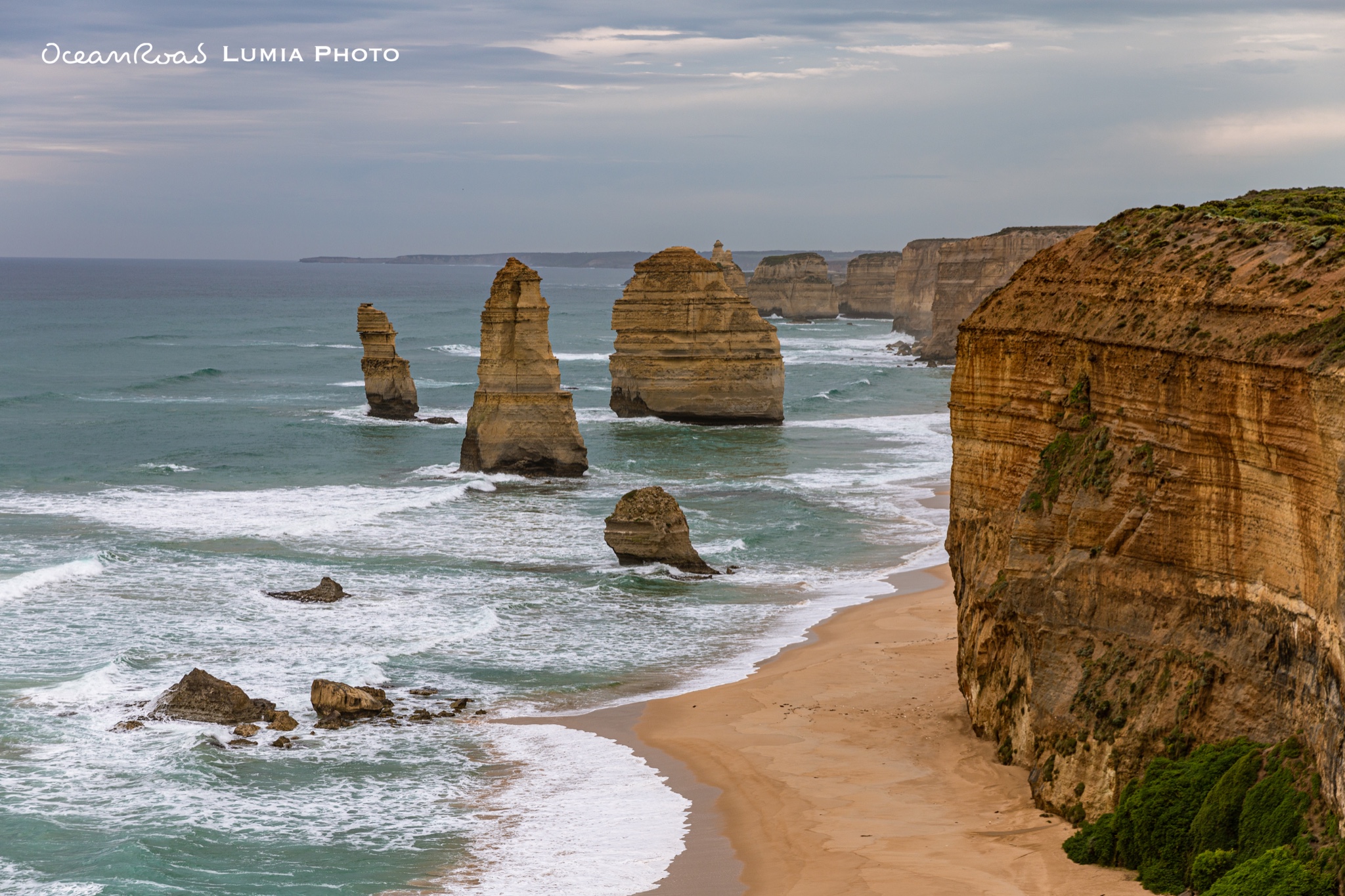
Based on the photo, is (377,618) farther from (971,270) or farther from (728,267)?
(728,267)

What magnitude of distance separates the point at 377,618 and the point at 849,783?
1346cm

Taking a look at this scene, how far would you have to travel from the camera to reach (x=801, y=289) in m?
166

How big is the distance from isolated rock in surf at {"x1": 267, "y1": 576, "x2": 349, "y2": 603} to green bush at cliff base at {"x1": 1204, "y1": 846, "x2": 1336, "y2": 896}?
21231 millimetres

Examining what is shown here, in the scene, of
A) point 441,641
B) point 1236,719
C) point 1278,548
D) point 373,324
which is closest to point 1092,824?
point 1236,719

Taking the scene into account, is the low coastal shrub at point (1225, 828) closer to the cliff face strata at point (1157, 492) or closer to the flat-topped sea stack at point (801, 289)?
the cliff face strata at point (1157, 492)

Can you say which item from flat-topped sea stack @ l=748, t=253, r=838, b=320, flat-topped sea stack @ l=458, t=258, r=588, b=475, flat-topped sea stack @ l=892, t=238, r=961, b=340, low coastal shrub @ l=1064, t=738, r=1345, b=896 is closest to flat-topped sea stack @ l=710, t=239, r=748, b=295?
flat-topped sea stack @ l=892, t=238, r=961, b=340

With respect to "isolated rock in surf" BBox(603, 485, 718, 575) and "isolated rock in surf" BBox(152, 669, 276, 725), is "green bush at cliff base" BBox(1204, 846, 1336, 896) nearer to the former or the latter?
"isolated rock in surf" BBox(152, 669, 276, 725)

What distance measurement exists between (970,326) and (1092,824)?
23.5 feet

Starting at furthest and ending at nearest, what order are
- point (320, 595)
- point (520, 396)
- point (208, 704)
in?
1. point (520, 396)
2. point (320, 595)
3. point (208, 704)

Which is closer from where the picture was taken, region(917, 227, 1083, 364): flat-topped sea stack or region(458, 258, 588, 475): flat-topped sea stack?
region(458, 258, 588, 475): flat-topped sea stack

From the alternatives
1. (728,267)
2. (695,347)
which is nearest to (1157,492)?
(695,347)

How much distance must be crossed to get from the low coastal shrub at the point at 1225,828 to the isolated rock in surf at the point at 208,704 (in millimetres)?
12779

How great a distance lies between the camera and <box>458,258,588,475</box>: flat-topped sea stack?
47375 millimetres

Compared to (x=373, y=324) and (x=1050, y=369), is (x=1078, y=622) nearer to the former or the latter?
(x=1050, y=369)
